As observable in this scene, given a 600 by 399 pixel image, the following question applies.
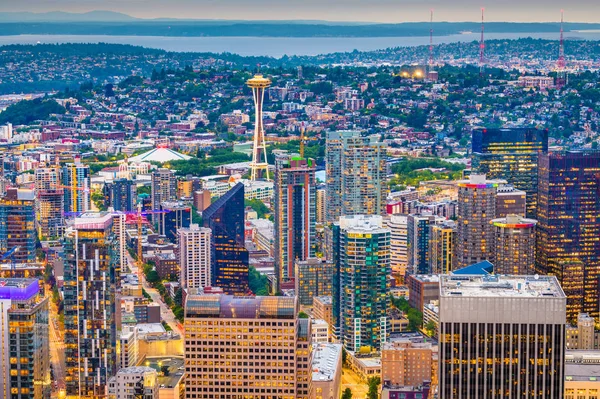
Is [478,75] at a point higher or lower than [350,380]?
higher

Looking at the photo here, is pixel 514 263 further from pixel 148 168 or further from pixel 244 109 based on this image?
pixel 244 109

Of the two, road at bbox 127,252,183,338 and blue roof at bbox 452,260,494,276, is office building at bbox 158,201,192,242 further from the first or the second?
blue roof at bbox 452,260,494,276

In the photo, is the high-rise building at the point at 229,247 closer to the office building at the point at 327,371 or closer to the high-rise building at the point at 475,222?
the high-rise building at the point at 475,222

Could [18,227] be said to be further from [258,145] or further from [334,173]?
[258,145]

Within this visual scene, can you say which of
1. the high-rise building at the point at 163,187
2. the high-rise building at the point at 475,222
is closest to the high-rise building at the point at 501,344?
the high-rise building at the point at 475,222

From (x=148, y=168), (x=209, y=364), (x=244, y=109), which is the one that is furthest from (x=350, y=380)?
(x=244, y=109)

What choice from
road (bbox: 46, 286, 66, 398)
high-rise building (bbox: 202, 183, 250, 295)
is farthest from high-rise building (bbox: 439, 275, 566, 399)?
high-rise building (bbox: 202, 183, 250, 295)

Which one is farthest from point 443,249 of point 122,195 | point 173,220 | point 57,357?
point 122,195
